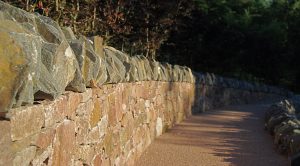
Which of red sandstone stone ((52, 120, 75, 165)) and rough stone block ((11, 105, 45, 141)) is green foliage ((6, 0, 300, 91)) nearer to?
red sandstone stone ((52, 120, 75, 165))

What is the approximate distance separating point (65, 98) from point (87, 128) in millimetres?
748

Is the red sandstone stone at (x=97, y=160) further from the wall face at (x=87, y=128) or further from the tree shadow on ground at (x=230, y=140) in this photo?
the tree shadow on ground at (x=230, y=140)

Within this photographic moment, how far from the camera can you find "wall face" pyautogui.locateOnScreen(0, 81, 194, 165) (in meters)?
2.15

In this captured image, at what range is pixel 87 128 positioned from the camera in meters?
3.59

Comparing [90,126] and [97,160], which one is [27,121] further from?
[97,160]

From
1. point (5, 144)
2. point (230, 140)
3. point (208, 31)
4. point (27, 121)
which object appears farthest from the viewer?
point (208, 31)

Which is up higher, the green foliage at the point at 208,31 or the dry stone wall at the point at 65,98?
the green foliage at the point at 208,31

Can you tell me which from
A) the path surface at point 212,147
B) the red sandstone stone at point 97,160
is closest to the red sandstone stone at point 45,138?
the red sandstone stone at point 97,160

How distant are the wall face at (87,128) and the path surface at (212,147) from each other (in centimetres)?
26

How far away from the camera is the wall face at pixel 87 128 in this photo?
2148 millimetres

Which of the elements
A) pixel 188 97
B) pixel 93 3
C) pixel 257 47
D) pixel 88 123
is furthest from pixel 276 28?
pixel 88 123

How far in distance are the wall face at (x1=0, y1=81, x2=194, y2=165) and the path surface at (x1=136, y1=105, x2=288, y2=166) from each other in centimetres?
26

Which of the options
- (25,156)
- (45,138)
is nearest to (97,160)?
(45,138)

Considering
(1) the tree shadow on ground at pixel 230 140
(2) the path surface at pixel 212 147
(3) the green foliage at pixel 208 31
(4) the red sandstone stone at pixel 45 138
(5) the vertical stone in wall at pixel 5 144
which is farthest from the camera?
(3) the green foliage at pixel 208 31
